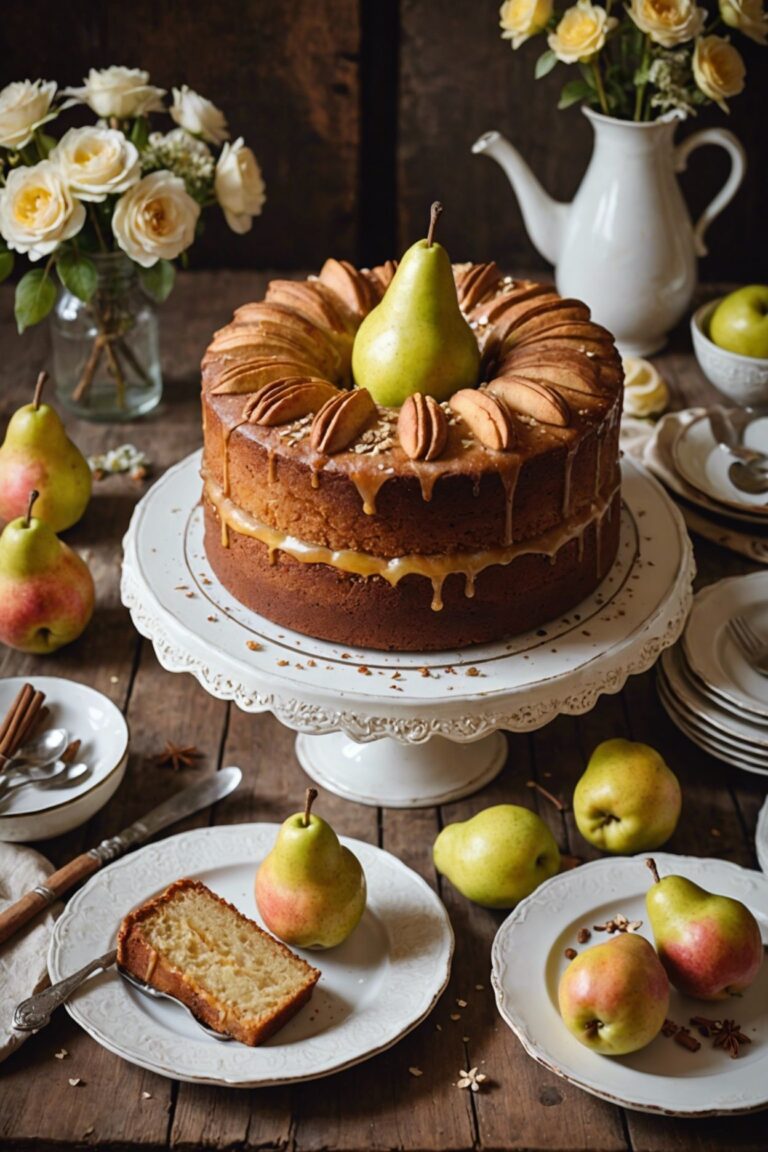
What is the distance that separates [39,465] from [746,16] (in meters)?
1.53

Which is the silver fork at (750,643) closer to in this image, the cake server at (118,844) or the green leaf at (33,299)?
the cake server at (118,844)

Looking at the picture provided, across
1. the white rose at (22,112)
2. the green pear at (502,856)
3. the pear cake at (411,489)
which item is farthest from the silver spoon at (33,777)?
the white rose at (22,112)

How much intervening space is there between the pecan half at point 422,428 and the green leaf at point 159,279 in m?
0.93

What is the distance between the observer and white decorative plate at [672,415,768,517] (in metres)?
2.49

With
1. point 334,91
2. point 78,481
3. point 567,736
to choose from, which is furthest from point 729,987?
point 334,91

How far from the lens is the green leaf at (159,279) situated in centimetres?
258

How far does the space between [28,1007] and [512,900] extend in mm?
607

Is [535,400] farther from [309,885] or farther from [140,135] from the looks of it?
[140,135]

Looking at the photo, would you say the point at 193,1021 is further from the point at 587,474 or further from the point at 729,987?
the point at 587,474

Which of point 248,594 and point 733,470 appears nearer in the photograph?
point 248,594

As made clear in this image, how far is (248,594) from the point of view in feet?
6.33

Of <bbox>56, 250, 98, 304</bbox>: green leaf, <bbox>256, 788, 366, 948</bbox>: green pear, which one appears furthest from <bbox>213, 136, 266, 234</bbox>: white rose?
<bbox>256, 788, 366, 948</bbox>: green pear

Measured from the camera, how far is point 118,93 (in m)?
2.51

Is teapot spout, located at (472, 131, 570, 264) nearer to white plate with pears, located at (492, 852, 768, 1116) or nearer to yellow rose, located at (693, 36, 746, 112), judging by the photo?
yellow rose, located at (693, 36, 746, 112)
